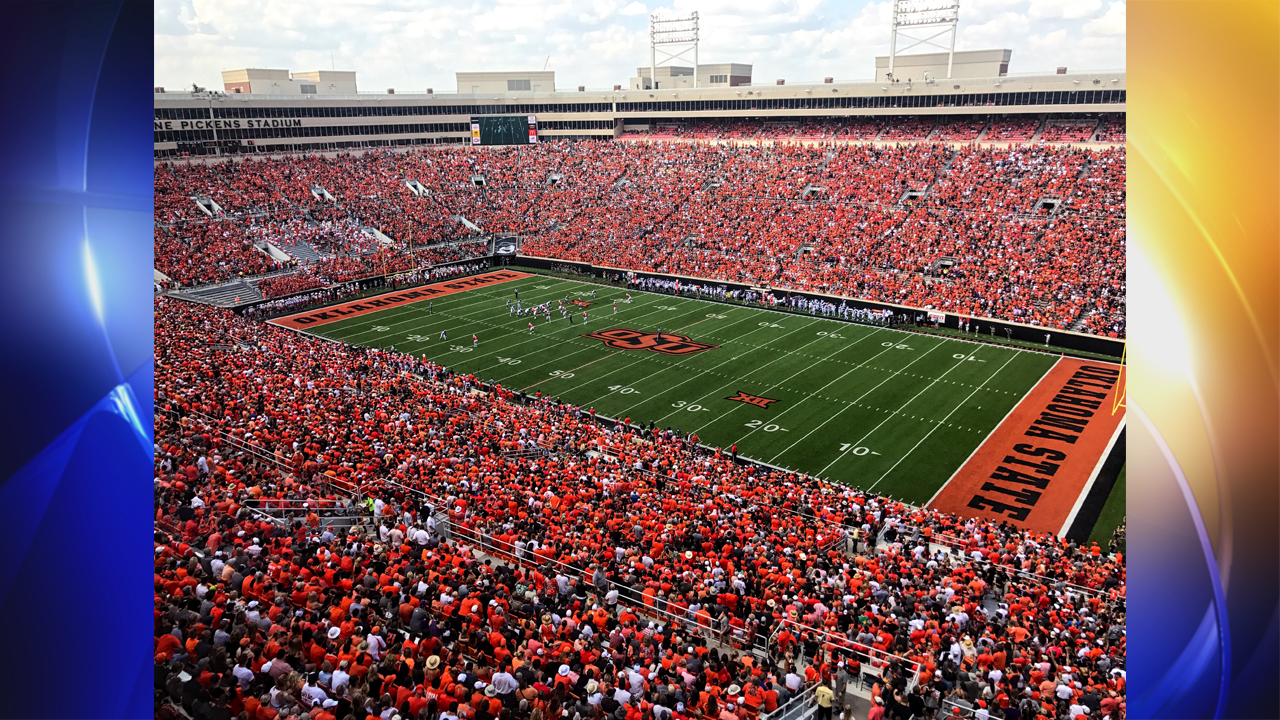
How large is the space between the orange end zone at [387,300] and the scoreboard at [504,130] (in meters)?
19.5

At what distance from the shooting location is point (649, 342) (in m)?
35.2

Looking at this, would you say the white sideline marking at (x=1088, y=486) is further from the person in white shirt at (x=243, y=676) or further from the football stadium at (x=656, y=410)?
the person in white shirt at (x=243, y=676)

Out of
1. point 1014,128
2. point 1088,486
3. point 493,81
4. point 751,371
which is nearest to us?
point 1088,486

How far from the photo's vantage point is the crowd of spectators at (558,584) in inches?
357

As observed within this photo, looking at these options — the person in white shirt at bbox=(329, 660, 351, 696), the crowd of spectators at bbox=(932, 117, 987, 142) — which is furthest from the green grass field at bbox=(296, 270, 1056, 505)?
the crowd of spectators at bbox=(932, 117, 987, 142)

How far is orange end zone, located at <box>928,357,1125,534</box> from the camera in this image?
65.6 feet

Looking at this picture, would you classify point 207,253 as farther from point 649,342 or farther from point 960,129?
point 960,129

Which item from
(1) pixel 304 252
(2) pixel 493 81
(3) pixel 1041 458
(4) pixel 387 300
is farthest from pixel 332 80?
(3) pixel 1041 458

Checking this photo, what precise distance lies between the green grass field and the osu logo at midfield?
0.59 m

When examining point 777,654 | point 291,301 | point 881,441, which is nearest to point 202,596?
point 777,654

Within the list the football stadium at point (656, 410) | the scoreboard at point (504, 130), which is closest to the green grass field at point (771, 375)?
the football stadium at point (656, 410)

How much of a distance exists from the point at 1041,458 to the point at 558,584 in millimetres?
16326

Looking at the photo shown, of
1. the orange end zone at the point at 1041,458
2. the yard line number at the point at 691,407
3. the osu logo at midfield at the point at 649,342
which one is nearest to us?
the orange end zone at the point at 1041,458
